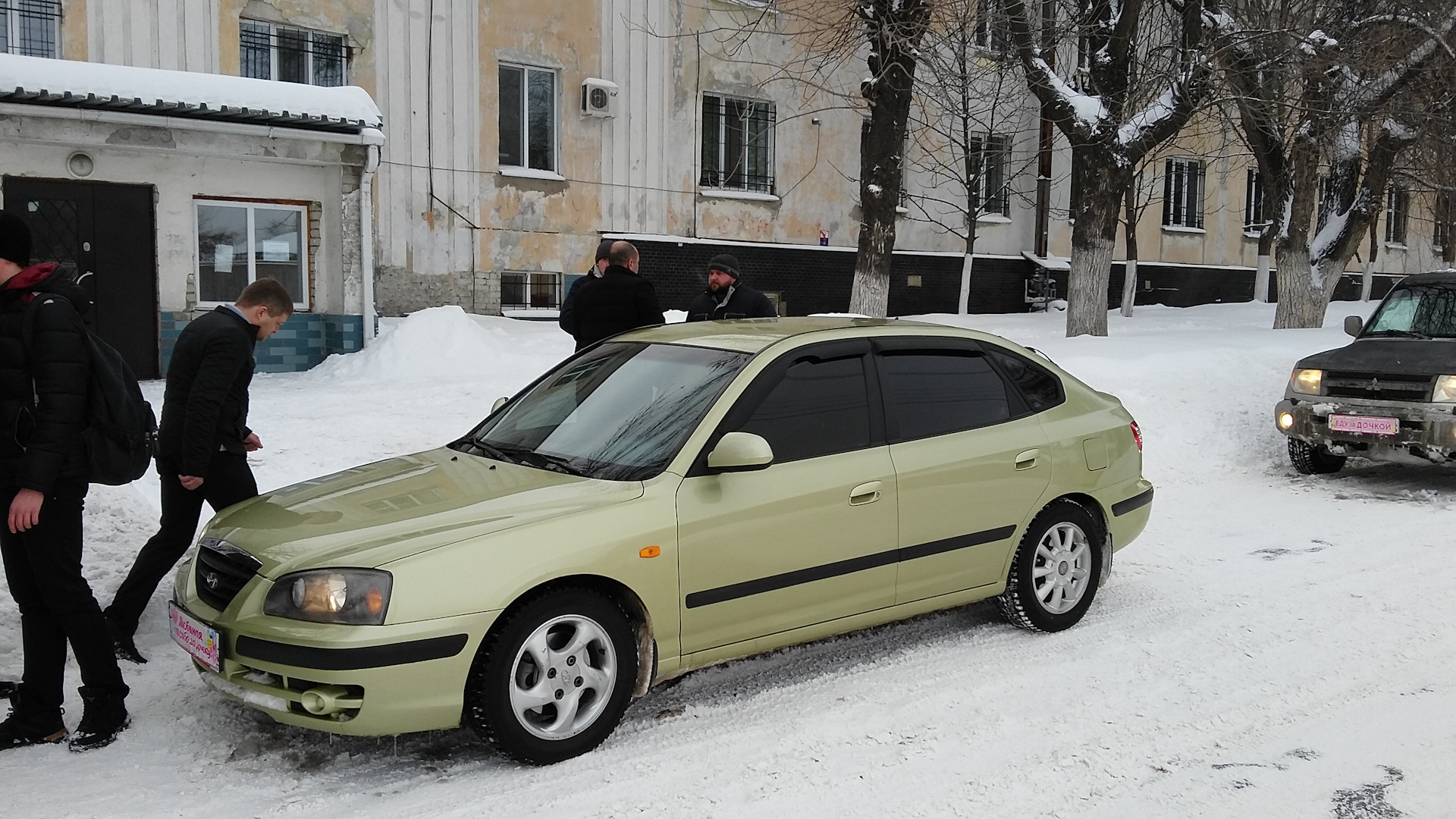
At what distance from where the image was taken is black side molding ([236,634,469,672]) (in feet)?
12.3

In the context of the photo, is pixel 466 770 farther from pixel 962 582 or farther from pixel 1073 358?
pixel 1073 358

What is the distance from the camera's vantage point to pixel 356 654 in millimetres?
3746

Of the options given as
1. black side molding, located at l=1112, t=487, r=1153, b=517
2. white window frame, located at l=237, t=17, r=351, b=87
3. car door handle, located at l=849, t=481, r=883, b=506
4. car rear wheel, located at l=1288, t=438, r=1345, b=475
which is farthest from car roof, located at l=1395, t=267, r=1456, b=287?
white window frame, located at l=237, t=17, r=351, b=87

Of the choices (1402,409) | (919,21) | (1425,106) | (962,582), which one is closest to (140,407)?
(962,582)

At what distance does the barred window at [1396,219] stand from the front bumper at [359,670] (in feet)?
121

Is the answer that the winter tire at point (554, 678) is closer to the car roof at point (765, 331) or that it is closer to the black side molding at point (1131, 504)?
the car roof at point (765, 331)

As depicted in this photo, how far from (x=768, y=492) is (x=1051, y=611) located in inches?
73.6

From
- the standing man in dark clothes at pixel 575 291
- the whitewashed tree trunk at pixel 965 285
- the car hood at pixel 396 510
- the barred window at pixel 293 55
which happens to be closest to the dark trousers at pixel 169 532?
the car hood at pixel 396 510

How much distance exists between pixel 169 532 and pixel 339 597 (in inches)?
77.0

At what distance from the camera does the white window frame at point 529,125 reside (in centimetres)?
1803

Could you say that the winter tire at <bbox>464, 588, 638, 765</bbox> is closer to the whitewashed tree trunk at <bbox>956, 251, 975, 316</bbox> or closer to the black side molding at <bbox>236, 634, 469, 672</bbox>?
the black side molding at <bbox>236, 634, 469, 672</bbox>

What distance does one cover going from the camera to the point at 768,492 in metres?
4.64

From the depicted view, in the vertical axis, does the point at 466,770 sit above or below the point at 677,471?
below

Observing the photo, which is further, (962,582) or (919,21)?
(919,21)
